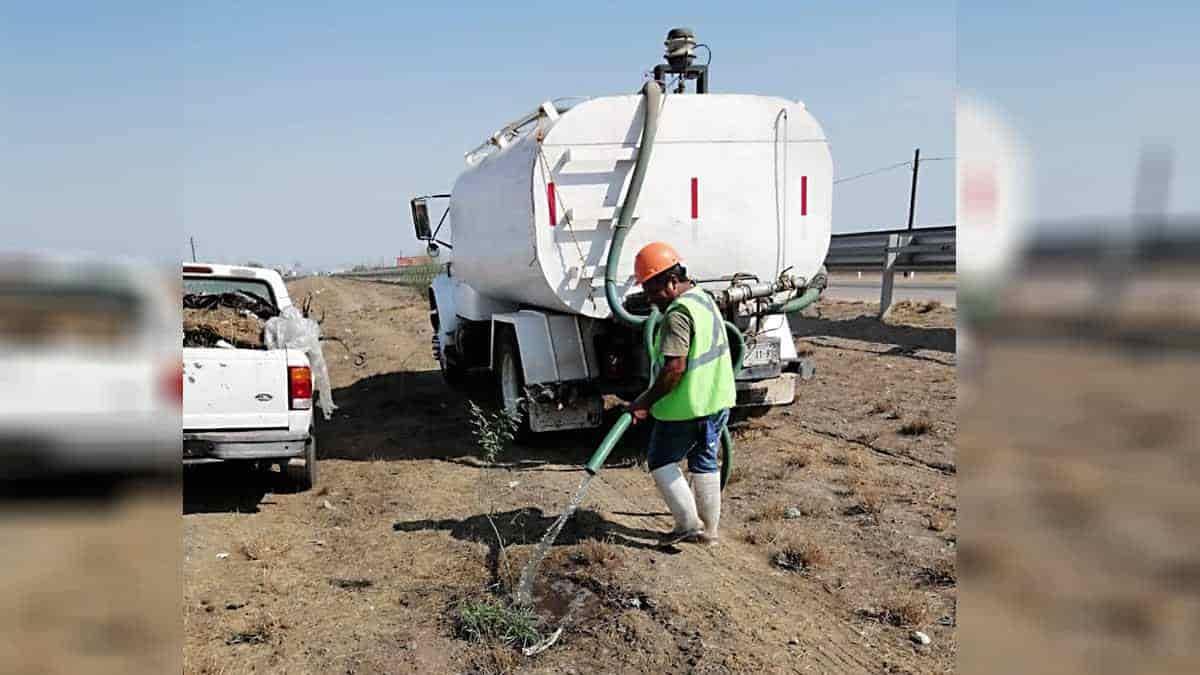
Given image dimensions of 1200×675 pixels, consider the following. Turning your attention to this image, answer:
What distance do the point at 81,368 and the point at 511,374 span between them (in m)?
8.00

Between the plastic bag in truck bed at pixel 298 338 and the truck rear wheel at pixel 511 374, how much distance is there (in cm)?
175

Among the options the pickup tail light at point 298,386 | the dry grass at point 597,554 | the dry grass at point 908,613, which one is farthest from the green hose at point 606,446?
the pickup tail light at point 298,386

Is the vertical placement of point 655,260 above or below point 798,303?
above

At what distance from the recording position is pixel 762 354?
27.0 feet

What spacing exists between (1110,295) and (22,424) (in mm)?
1212

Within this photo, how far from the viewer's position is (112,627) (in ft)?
4.09

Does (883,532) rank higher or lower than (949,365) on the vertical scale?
lower

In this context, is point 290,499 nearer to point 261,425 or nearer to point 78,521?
point 261,425

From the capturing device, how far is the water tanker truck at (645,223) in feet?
24.4

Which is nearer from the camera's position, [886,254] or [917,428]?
[917,428]

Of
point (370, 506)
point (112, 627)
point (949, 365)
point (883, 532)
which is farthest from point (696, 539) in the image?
point (949, 365)

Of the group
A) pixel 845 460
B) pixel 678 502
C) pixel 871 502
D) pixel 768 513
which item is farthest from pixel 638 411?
pixel 845 460

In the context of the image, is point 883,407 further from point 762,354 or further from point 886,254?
point 886,254

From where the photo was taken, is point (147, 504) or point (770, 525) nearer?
point (147, 504)
